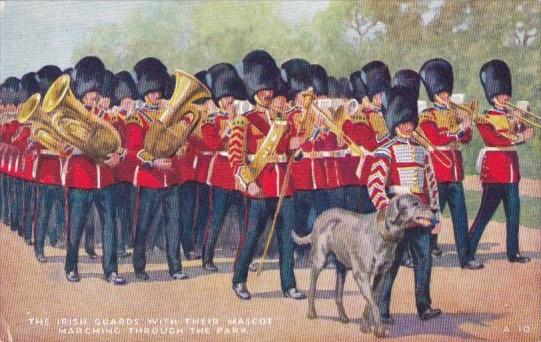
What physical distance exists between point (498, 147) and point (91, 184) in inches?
115

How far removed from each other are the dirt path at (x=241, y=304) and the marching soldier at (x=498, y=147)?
0.17 metres

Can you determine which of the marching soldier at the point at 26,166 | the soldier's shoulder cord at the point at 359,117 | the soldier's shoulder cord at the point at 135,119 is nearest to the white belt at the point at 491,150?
the soldier's shoulder cord at the point at 359,117

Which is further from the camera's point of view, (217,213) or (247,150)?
(217,213)

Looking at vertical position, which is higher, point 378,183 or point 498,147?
point 498,147

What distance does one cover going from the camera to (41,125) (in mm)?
6312

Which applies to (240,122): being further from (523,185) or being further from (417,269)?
(523,185)

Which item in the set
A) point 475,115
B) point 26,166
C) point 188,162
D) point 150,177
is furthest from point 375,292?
point 26,166

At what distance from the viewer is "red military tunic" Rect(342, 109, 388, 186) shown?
6344 mm

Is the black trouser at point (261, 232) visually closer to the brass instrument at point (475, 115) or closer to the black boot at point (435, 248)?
the black boot at point (435, 248)

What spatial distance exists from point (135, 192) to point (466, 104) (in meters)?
2.47

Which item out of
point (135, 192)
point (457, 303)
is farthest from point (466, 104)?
point (135, 192)

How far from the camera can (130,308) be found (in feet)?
21.0

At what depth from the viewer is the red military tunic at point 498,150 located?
6.46 metres

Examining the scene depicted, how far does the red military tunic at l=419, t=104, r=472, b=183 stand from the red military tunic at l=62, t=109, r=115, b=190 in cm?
227
